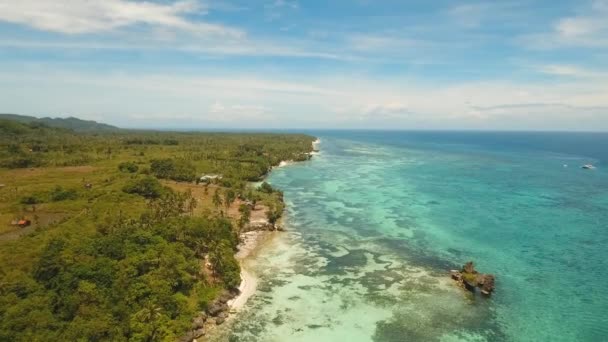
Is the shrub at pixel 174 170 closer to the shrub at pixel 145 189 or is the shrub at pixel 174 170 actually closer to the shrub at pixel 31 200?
the shrub at pixel 145 189

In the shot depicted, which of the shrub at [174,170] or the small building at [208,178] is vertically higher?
the shrub at [174,170]

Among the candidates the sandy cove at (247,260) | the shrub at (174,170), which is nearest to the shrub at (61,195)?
the shrub at (174,170)

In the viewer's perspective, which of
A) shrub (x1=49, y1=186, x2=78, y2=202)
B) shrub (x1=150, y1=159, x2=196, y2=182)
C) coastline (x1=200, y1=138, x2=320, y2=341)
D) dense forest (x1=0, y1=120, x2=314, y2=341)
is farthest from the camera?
shrub (x1=150, y1=159, x2=196, y2=182)

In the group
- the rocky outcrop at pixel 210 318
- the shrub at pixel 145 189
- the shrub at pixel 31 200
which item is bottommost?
the rocky outcrop at pixel 210 318

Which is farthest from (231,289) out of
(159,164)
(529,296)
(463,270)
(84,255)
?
(159,164)

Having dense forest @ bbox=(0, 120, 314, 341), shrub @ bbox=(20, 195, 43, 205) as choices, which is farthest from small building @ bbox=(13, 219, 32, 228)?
shrub @ bbox=(20, 195, 43, 205)

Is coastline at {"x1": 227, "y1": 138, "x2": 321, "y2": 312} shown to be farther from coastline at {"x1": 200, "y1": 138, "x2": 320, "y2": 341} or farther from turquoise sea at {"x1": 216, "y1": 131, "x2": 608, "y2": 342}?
turquoise sea at {"x1": 216, "y1": 131, "x2": 608, "y2": 342}
